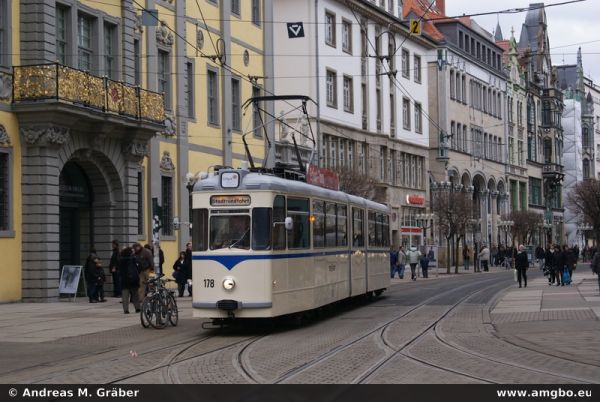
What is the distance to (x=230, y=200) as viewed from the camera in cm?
2034

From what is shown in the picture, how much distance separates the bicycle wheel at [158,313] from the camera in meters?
22.1

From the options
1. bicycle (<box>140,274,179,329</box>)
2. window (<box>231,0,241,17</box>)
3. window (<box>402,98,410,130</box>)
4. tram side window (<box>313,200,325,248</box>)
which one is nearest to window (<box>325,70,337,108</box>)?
window (<box>402,98,410,130</box>)

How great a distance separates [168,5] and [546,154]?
263 ft

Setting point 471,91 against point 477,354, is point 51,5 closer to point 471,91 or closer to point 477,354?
point 477,354

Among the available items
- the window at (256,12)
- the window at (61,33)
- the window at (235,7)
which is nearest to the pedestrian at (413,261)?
the window at (256,12)

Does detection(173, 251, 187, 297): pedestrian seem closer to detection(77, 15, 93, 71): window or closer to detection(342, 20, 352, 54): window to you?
detection(77, 15, 93, 71): window

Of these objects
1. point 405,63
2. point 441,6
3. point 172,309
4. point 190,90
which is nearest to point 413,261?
point 190,90

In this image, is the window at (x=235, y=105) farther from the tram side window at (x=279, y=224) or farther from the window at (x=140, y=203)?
the tram side window at (x=279, y=224)

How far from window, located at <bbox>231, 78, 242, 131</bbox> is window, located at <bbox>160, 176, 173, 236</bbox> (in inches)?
255

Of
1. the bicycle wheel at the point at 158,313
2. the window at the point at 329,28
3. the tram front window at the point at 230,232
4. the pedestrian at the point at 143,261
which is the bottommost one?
the bicycle wheel at the point at 158,313

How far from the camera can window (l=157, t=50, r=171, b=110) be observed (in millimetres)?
38059

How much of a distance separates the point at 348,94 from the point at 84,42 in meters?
29.7

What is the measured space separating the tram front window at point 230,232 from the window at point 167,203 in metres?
17.9

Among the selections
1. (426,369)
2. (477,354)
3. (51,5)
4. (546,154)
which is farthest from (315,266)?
(546,154)
